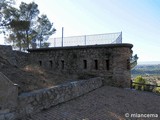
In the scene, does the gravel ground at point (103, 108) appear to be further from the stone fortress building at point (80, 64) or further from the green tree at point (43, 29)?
the green tree at point (43, 29)

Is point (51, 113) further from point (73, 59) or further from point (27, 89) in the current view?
point (73, 59)

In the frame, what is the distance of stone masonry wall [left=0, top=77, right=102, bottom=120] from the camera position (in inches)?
225

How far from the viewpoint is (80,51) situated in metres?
14.3

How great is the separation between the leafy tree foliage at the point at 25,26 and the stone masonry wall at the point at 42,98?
12851 millimetres

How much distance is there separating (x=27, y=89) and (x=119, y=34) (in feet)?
30.5

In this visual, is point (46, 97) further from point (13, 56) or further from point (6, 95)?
→ point (13, 56)

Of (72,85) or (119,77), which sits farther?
(119,77)

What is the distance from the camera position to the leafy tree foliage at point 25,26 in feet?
65.0

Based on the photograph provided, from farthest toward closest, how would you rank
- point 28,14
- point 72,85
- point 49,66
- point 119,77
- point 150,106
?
1. point 28,14
2. point 49,66
3. point 119,77
4. point 150,106
5. point 72,85

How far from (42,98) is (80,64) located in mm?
7745

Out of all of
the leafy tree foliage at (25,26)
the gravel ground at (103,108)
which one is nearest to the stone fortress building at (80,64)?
the gravel ground at (103,108)

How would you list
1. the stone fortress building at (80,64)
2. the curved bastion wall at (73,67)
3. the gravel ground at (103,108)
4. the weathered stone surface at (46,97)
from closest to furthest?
the weathered stone surface at (46,97)
the curved bastion wall at (73,67)
the gravel ground at (103,108)
the stone fortress building at (80,64)

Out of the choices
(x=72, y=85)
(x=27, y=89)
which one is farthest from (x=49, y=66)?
(x=27, y=89)

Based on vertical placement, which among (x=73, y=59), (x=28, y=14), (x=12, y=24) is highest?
(x=28, y=14)
